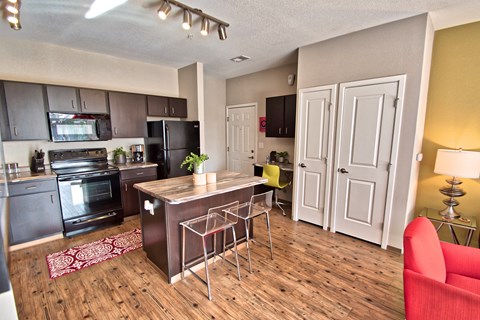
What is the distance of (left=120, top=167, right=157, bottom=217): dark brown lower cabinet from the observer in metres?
3.60

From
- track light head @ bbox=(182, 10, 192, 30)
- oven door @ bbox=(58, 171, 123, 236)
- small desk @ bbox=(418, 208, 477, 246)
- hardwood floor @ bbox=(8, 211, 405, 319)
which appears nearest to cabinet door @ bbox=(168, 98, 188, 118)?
oven door @ bbox=(58, 171, 123, 236)

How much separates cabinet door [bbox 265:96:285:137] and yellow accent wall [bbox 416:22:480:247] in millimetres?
2120

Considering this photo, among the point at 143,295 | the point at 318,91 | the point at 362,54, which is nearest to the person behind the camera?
the point at 143,295

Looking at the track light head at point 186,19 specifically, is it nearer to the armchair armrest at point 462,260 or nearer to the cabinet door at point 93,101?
the cabinet door at point 93,101

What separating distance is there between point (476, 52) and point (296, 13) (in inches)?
85.2

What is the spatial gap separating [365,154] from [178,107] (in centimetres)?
348

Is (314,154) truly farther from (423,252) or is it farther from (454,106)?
(423,252)

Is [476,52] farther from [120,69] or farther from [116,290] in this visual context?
[120,69]

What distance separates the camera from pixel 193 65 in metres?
4.26

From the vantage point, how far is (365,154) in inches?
115

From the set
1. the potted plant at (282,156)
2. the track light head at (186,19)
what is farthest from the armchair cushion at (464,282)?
the track light head at (186,19)

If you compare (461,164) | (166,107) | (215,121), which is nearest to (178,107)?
(166,107)

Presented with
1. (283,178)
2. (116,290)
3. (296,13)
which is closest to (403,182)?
(283,178)

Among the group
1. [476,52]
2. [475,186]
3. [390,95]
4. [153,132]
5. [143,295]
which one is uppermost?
[476,52]
